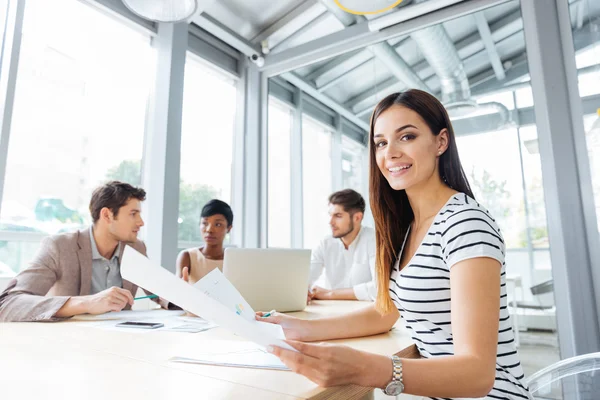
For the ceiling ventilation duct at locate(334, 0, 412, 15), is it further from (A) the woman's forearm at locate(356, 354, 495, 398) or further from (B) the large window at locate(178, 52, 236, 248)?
(B) the large window at locate(178, 52, 236, 248)

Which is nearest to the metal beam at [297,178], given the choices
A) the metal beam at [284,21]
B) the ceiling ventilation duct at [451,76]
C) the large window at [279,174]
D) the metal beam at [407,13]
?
the large window at [279,174]

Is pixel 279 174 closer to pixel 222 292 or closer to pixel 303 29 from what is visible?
pixel 303 29

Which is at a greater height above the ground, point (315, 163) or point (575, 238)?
point (315, 163)

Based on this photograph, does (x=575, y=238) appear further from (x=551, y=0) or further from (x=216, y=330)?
(x=216, y=330)

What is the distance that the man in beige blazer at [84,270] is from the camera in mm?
1463

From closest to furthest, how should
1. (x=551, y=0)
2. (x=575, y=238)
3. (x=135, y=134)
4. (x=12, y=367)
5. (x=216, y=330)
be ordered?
(x=12, y=367) → (x=216, y=330) → (x=575, y=238) → (x=551, y=0) → (x=135, y=134)

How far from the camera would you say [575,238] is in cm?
249

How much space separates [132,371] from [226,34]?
3.57 m

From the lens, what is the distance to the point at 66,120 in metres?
2.79

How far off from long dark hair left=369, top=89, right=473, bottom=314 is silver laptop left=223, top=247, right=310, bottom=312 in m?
0.57

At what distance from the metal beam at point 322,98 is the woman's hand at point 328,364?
9.35ft

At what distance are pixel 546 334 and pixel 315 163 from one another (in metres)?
2.31

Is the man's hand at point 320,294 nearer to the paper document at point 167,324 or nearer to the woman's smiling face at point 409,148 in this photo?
the paper document at point 167,324

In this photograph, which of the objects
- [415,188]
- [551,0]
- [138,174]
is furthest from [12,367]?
[551,0]
